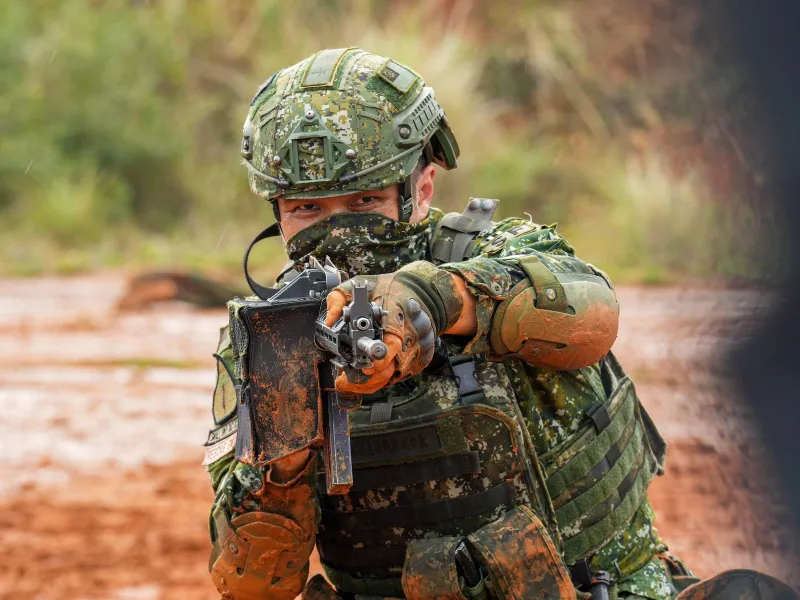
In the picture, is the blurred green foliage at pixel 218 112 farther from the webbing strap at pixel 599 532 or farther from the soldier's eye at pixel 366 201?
the webbing strap at pixel 599 532

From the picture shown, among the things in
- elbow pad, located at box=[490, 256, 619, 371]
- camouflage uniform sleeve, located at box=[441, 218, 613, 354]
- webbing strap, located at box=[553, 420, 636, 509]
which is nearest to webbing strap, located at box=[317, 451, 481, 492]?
webbing strap, located at box=[553, 420, 636, 509]

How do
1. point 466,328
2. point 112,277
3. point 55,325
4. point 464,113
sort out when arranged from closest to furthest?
point 466,328 → point 55,325 → point 112,277 → point 464,113

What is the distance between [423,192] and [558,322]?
86cm

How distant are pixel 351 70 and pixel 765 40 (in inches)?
101

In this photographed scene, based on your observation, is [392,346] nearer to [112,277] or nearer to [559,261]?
[559,261]

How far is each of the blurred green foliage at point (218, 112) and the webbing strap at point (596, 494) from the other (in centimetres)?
1181

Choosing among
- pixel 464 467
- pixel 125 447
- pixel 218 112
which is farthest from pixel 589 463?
A: pixel 218 112

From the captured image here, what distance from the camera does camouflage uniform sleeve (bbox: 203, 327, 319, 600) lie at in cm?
313

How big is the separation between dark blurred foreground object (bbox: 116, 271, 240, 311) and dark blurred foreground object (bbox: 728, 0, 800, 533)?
12525 millimetres

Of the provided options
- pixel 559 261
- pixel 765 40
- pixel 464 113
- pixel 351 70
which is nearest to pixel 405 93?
pixel 351 70

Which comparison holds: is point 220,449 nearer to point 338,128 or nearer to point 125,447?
point 338,128

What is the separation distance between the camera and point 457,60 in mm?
17938

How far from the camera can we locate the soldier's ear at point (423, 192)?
10.9ft

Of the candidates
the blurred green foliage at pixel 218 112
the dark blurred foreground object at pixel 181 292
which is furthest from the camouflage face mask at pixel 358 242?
the blurred green foliage at pixel 218 112
